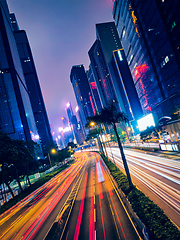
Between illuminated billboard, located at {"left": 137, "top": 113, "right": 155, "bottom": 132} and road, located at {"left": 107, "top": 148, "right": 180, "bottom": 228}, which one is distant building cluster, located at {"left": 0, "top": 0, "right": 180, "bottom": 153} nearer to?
illuminated billboard, located at {"left": 137, "top": 113, "right": 155, "bottom": 132}

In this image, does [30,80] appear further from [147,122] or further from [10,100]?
[147,122]

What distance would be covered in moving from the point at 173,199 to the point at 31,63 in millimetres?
184695

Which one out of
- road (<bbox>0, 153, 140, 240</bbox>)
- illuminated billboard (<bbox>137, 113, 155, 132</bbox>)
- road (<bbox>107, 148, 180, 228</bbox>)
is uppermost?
illuminated billboard (<bbox>137, 113, 155, 132</bbox>)

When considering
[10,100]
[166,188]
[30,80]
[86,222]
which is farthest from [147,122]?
[30,80]

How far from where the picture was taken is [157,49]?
60062 millimetres

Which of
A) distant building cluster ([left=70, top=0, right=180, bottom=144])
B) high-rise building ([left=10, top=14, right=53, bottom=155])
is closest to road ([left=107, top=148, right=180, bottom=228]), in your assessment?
distant building cluster ([left=70, top=0, right=180, bottom=144])

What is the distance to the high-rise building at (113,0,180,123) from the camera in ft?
168

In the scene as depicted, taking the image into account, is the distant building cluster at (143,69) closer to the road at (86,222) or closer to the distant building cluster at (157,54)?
the distant building cluster at (157,54)

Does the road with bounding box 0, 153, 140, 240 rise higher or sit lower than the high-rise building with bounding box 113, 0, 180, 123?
lower

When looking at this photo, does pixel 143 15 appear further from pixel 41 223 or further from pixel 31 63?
pixel 31 63

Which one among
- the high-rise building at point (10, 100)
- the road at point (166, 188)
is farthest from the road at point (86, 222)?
the high-rise building at point (10, 100)


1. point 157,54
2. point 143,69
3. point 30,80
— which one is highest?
point 30,80

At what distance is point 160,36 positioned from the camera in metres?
56.3

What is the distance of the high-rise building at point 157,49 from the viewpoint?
5119 centimetres
